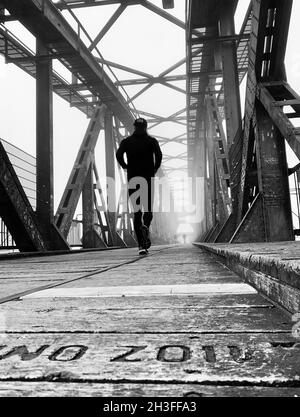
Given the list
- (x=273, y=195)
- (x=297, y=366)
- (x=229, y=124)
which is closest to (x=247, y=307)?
(x=297, y=366)

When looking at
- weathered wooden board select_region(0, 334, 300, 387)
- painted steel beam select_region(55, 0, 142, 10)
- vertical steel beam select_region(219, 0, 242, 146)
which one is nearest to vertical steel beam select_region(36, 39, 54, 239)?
painted steel beam select_region(55, 0, 142, 10)

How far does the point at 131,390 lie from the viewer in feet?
1.90

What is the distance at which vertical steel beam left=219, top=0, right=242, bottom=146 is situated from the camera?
7020mm

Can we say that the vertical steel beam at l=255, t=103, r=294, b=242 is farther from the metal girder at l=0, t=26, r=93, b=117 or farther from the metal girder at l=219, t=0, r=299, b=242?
the metal girder at l=0, t=26, r=93, b=117

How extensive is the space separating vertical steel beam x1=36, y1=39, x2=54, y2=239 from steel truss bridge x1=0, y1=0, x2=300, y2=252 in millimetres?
18

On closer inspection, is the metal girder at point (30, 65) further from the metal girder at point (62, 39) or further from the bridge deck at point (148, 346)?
the bridge deck at point (148, 346)

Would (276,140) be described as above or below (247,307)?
above

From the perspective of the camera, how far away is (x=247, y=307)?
1.16 metres

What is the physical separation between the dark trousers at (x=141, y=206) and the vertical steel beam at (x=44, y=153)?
2.29 m

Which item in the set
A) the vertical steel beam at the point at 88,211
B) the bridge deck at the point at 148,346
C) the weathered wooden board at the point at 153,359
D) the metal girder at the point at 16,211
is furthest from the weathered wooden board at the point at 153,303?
the vertical steel beam at the point at 88,211

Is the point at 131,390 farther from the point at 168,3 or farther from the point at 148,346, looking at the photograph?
the point at 168,3

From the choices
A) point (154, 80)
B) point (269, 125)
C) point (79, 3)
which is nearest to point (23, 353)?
point (269, 125)
